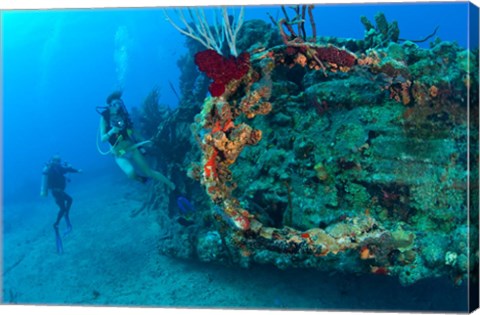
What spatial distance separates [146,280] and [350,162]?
441 cm

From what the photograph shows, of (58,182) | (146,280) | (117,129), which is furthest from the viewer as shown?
(58,182)

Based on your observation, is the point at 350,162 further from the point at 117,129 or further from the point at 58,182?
the point at 58,182

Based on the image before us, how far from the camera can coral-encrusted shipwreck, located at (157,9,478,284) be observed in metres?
3.82

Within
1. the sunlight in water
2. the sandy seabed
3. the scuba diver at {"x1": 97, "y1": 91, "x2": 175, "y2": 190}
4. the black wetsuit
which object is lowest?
the sandy seabed

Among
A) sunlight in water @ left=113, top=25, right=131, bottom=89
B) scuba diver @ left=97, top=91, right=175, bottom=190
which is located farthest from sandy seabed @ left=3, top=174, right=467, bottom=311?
sunlight in water @ left=113, top=25, right=131, bottom=89

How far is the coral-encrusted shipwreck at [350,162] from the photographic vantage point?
12.5 feet

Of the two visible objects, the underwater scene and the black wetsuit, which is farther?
the black wetsuit

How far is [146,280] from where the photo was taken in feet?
20.8

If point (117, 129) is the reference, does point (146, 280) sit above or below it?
below

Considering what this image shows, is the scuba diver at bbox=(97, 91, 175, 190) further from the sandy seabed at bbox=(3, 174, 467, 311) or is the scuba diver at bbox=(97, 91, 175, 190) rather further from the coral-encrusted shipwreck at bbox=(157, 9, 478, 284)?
the coral-encrusted shipwreck at bbox=(157, 9, 478, 284)

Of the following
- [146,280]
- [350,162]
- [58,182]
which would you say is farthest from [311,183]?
[58,182]

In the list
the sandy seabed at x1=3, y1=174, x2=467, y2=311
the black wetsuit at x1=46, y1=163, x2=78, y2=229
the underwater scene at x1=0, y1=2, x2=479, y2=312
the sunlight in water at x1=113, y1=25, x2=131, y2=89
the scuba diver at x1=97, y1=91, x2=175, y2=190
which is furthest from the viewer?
the sunlight in water at x1=113, y1=25, x2=131, y2=89

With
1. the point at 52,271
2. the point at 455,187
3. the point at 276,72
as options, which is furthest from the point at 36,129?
the point at 455,187

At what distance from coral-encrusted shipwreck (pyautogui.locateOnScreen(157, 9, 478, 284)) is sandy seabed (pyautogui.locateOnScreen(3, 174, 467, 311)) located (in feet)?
2.09
